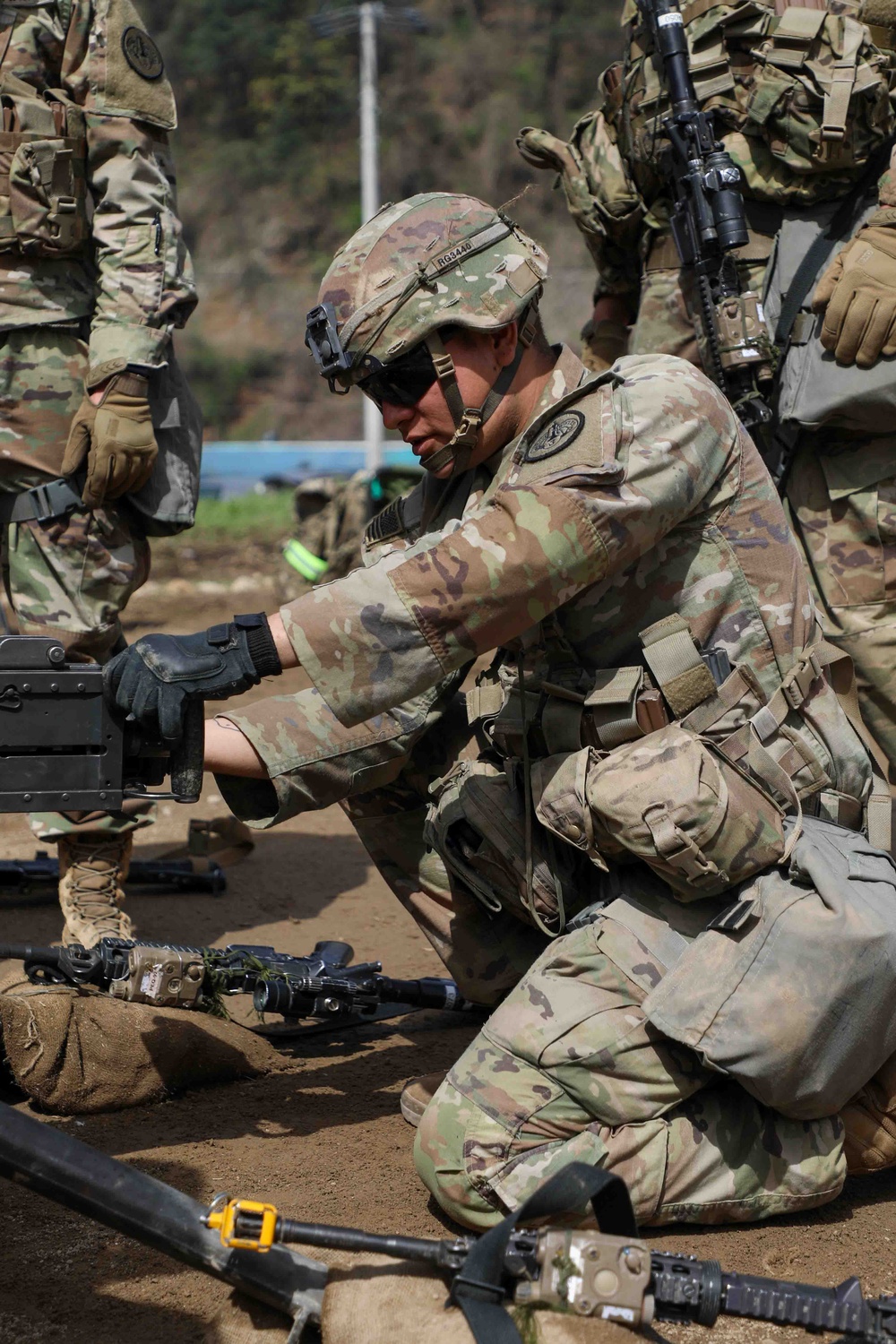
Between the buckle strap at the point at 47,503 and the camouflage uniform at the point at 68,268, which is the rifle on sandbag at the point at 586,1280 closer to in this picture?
the camouflage uniform at the point at 68,268

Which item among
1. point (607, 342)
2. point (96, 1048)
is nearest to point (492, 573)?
point (96, 1048)

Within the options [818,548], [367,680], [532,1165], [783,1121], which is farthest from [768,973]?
[818,548]

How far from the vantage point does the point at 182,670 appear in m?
2.52

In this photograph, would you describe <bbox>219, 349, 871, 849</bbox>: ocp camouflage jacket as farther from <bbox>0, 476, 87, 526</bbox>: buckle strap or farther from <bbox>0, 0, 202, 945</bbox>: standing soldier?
<bbox>0, 476, 87, 526</bbox>: buckle strap

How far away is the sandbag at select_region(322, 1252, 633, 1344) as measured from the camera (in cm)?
221

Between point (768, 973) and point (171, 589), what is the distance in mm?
9560

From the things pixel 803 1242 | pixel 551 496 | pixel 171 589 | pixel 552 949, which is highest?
pixel 551 496

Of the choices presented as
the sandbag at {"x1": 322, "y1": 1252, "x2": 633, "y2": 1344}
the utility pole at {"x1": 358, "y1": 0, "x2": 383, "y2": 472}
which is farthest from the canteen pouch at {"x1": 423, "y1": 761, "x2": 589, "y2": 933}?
the utility pole at {"x1": 358, "y1": 0, "x2": 383, "y2": 472}

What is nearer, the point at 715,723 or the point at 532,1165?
the point at 532,1165

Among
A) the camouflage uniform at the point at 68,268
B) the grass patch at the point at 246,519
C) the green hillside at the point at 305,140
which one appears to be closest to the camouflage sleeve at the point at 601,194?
the camouflage uniform at the point at 68,268

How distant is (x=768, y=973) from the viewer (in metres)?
2.67

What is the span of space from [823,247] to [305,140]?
50.2 metres

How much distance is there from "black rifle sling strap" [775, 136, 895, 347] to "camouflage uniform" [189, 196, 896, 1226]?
1.44 metres

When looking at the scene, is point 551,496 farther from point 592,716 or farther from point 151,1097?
point 151,1097
